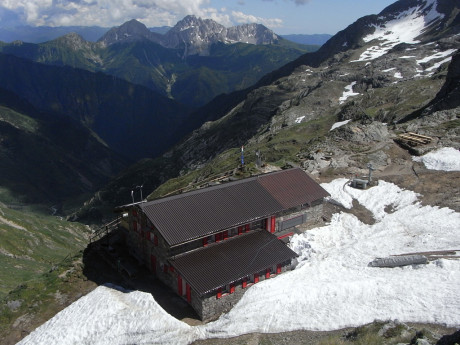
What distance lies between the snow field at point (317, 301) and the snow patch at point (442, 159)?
15.5 m

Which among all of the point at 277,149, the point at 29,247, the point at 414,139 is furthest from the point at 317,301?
the point at 277,149

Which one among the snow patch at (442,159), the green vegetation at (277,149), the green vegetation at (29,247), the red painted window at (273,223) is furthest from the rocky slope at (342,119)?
the green vegetation at (29,247)

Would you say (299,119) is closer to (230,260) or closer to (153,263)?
(153,263)

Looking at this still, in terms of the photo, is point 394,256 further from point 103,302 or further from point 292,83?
point 292,83

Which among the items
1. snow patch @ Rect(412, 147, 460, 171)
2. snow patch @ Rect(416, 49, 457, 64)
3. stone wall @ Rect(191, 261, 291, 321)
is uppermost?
snow patch @ Rect(416, 49, 457, 64)

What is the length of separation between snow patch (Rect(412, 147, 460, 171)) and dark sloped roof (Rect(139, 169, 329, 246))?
21.7 m

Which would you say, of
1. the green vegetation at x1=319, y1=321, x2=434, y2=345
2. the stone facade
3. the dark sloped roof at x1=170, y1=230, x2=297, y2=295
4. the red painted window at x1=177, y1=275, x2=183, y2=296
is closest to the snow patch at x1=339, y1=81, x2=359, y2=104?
the stone facade

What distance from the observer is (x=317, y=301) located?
29562 mm

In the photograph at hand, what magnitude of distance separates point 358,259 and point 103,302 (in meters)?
23.8

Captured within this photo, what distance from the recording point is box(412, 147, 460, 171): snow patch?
172 ft

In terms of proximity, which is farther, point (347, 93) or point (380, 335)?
point (347, 93)

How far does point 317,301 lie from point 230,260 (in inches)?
323

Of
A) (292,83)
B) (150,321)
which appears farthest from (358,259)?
(292,83)

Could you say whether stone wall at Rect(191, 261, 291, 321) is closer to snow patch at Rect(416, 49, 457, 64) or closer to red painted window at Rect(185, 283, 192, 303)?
red painted window at Rect(185, 283, 192, 303)
